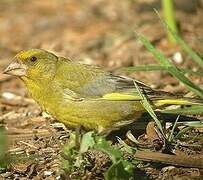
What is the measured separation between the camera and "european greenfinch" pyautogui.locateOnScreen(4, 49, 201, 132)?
184 inches

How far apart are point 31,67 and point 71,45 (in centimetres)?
297

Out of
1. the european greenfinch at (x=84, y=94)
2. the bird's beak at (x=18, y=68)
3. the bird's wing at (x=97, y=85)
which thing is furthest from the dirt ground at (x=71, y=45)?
the bird's beak at (x=18, y=68)

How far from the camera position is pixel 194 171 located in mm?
4070

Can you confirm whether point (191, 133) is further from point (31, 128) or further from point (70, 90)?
point (31, 128)

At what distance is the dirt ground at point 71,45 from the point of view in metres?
4.57

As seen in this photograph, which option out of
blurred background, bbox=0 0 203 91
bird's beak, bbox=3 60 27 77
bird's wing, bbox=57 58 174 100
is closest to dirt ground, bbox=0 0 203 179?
blurred background, bbox=0 0 203 91

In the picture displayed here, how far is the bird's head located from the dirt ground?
0.56 meters

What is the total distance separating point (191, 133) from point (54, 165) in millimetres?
1158

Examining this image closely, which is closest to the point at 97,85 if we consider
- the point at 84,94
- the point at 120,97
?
the point at 84,94

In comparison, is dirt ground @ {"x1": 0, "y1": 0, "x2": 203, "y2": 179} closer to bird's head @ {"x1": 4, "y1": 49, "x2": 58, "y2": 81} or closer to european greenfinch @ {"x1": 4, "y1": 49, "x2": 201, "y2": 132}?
european greenfinch @ {"x1": 4, "y1": 49, "x2": 201, "y2": 132}

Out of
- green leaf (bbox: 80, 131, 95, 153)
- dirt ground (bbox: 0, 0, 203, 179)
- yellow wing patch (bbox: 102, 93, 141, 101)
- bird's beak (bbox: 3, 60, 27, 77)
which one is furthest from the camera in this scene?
bird's beak (bbox: 3, 60, 27, 77)

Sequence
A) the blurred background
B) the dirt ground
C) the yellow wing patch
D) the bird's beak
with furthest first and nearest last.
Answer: the blurred background, the bird's beak, the yellow wing patch, the dirt ground

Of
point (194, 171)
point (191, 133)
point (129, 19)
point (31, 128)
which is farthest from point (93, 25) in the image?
point (194, 171)

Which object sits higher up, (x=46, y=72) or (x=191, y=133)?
(x=46, y=72)
